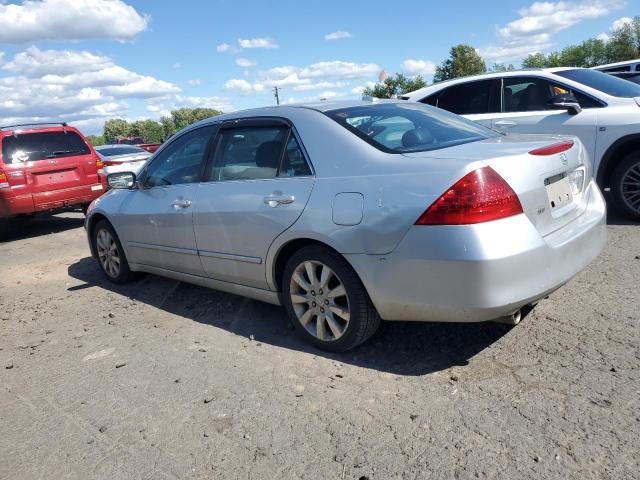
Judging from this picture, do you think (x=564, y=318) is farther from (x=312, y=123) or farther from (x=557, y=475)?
(x=312, y=123)

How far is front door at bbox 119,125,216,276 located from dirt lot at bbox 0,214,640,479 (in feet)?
1.89

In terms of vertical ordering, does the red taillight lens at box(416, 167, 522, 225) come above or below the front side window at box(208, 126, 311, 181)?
below

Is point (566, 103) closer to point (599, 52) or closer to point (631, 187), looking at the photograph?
point (631, 187)

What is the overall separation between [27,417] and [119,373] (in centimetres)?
61

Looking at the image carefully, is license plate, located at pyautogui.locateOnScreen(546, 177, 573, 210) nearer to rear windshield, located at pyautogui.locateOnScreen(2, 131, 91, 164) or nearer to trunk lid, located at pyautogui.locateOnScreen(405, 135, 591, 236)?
trunk lid, located at pyautogui.locateOnScreen(405, 135, 591, 236)

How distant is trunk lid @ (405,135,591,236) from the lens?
3.01 metres

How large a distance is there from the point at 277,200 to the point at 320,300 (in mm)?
725

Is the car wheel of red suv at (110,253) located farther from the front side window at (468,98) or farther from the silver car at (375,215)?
the front side window at (468,98)

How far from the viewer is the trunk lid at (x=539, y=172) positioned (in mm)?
3012

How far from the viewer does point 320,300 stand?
357 centimetres

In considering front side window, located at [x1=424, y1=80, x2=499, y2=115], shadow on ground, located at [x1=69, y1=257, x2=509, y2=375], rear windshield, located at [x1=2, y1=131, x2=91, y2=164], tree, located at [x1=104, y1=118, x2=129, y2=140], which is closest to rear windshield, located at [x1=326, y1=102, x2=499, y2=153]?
shadow on ground, located at [x1=69, y1=257, x2=509, y2=375]

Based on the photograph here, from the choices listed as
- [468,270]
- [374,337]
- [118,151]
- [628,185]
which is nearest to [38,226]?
[118,151]

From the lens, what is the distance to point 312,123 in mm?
3717

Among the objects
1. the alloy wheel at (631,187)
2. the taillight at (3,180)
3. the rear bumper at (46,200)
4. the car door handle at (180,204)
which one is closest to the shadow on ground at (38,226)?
the rear bumper at (46,200)
